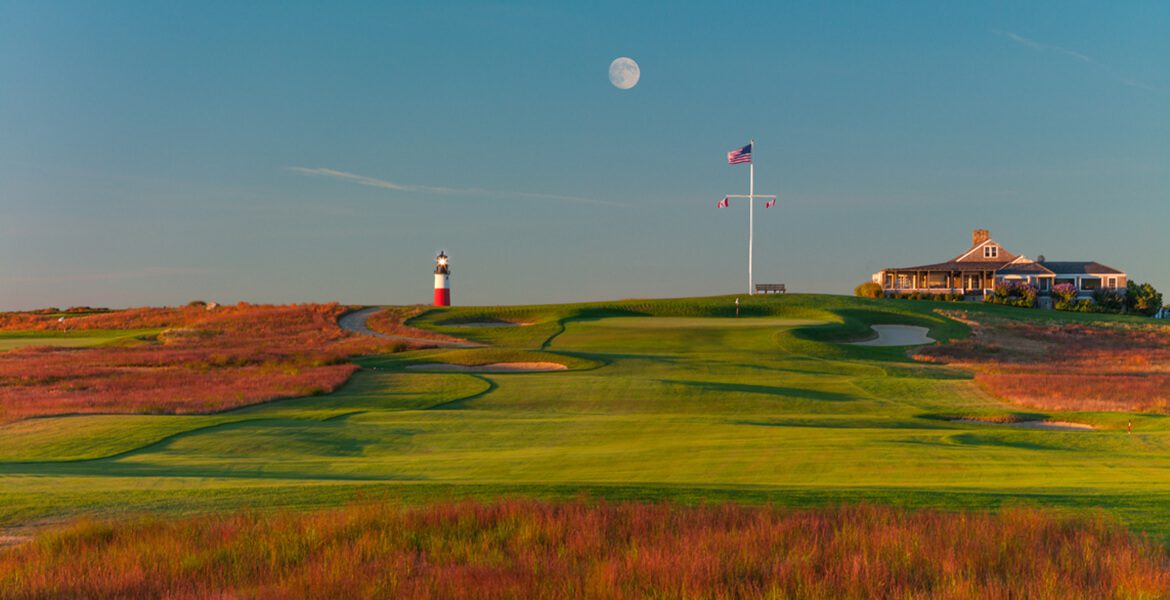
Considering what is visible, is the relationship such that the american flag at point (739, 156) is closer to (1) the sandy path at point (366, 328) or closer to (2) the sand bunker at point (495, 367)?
(1) the sandy path at point (366, 328)

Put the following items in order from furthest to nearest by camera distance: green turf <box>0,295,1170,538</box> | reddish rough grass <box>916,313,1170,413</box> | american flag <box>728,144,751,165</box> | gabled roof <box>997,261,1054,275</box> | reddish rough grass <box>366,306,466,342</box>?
1. gabled roof <box>997,261,1054,275</box>
2. american flag <box>728,144,751,165</box>
3. reddish rough grass <box>366,306,466,342</box>
4. reddish rough grass <box>916,313,1170,413</box>
5. green turf <box>0,295,1170,538</box>

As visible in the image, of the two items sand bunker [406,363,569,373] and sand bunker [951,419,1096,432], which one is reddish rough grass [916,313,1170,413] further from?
sand bunker [406,363,569,373]

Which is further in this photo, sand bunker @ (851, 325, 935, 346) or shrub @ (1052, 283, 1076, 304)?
shrub @ (1052, 283, 1076, 304)

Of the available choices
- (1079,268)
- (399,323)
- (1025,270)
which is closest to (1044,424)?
(399,323)

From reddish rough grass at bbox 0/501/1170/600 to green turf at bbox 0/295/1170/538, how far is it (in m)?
1.41

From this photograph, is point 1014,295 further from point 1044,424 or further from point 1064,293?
point 1044,424

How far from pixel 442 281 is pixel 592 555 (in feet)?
217

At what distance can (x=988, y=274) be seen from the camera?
10038 cm

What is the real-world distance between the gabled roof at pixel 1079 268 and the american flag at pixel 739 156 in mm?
59497

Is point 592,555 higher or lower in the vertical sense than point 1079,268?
lower

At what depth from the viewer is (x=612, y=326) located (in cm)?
5225

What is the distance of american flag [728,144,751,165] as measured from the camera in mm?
61344

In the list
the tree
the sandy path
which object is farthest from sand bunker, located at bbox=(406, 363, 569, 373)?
the tree

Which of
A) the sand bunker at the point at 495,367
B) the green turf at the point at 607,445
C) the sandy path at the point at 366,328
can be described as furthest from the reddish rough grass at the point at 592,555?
the sandy path at the point at 366,328
